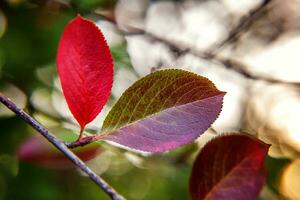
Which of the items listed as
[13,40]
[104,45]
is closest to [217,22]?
[13,40]

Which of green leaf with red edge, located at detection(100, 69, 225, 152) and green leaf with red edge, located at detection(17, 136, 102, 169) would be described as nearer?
green leaf with red edge, located at detection(100, 69, 225, 152)

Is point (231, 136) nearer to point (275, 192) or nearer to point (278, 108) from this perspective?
point (275, 192)

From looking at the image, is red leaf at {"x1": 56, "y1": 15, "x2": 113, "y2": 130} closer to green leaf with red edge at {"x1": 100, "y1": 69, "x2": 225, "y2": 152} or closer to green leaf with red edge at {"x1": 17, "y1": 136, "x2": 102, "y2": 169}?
green leaf with red edge at {"x1": 100, "y1": 69, "x2": 225, "y2": 152}

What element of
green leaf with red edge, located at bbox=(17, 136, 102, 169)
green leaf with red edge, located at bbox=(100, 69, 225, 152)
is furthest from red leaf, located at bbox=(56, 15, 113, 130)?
green leaf with red edge, located at bbox=(17, 136, 102, 169)

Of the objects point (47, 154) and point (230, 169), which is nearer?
point (230, 169)

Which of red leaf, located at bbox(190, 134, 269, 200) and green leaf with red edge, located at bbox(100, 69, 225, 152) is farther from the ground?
green leaf with red edge, located at bbox(100, 69, 225, 152)

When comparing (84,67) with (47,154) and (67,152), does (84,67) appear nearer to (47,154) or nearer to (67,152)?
(67,152)

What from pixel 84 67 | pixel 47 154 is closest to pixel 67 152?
pixel 84 67
